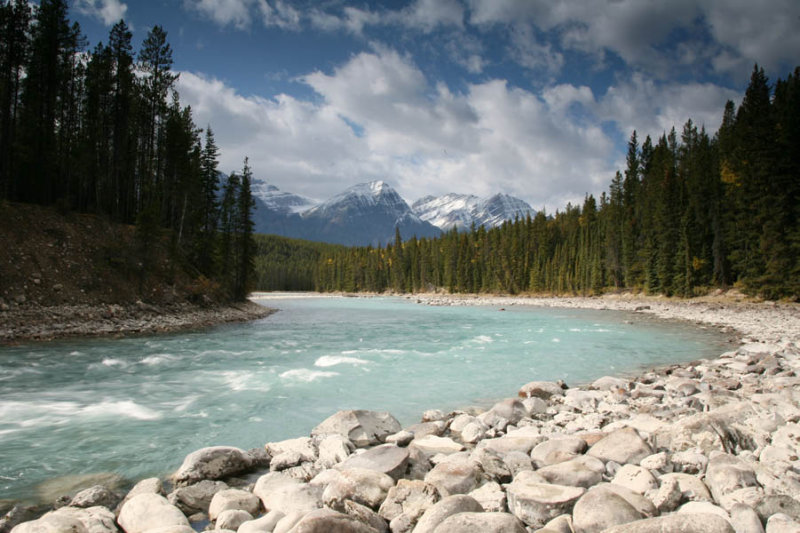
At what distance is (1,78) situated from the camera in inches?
1074

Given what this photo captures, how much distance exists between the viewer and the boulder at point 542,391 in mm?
9427

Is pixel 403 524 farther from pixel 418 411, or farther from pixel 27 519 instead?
pixel 418 411

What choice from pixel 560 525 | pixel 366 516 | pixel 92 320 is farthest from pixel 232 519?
Result: pixel 92 320

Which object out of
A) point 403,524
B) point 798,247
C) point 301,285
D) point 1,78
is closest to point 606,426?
point 403,524

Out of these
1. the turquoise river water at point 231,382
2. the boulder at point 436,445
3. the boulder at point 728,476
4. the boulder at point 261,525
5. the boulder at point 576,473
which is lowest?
the turquoise river water at point 231,382

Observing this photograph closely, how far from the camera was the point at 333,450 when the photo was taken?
234 inches

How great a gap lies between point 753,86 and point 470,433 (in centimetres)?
5336

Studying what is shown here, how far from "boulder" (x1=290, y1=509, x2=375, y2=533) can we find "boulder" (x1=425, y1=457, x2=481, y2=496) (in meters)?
1.04

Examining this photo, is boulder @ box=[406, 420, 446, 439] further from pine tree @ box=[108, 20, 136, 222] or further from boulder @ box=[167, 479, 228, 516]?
pine tree @ box=[108, 20, 136, 222]

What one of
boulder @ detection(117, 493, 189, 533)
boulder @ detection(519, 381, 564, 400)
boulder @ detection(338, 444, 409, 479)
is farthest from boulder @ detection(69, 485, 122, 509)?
boulder @ detection(519, 381, 564, 400)

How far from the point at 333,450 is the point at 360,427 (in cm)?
91

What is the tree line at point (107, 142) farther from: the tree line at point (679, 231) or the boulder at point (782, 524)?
the tree line at point (679, 231)

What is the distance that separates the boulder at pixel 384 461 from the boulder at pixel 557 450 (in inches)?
66.0

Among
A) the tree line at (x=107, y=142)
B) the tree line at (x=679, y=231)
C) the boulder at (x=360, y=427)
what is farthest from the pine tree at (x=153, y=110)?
the tree line at (x=679, y=231)
